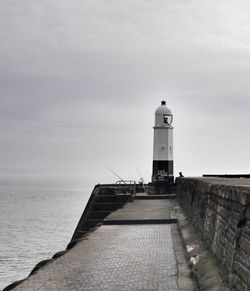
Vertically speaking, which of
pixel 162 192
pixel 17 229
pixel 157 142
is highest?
pixel 157 142

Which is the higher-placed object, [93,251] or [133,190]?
[133,190]

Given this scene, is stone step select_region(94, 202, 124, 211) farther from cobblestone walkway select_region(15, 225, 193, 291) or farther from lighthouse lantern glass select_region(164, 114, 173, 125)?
cobblestone walkway select_region(15, 225, 193, 291)

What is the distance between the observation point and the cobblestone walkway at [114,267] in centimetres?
845

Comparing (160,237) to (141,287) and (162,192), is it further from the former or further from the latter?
(162,192)

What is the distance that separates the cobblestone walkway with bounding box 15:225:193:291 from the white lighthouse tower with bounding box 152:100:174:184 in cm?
2041

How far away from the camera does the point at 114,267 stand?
9945 mm

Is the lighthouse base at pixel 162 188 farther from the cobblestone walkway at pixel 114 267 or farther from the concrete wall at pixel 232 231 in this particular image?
the concrete wall at pixel 232 231

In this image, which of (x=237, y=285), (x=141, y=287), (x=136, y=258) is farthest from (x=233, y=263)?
(x=136, y=258)

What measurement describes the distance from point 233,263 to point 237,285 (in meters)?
0.46

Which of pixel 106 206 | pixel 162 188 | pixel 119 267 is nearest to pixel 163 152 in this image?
pixel 162 188

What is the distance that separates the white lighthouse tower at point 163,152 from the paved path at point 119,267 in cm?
2024

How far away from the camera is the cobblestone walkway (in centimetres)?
845

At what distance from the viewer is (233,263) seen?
6.71m

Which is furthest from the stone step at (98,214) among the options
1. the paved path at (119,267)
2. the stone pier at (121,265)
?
the paved path at (119,267)
